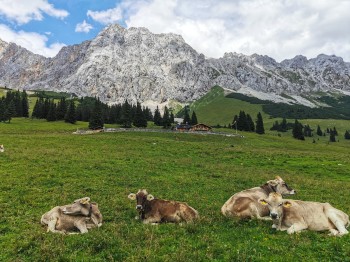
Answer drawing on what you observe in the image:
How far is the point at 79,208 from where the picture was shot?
14148mm

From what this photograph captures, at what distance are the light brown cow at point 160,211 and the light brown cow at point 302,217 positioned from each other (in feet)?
12.0

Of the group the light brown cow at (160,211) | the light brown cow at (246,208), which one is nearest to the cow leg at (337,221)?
the light brown cow at (246,208)

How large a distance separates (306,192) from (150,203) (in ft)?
47.0

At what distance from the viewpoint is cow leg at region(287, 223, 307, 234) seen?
530 inches

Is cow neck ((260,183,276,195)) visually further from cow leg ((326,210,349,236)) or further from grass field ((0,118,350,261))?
cow leg ((326,210,349,236))

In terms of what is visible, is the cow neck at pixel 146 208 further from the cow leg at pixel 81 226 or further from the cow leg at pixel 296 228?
the cow leg at pixel 296 228

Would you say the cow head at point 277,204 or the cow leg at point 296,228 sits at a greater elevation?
the cow head at point 277,204

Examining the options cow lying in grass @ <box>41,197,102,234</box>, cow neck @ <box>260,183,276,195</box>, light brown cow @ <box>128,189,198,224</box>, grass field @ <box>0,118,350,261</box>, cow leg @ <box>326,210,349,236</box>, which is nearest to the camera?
grass field @ <box>0,118,350,261</box>

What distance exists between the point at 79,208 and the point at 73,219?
0.51 metres

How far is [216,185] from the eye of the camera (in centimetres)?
2555

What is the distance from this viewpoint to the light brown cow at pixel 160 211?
15.1 m

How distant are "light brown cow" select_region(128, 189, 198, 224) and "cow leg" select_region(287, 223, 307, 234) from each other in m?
4.17

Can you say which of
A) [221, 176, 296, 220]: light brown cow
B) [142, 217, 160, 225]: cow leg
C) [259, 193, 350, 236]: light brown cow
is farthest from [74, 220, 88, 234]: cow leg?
[259, 193, 350, 236]: light brown cow

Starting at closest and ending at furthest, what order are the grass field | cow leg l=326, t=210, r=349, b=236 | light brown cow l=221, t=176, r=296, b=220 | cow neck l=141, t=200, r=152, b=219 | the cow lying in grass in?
1. the grass field
2. cow leg l=326, t=210, r=349, b=236
3. the cow lying in grass
4. cow neck l=141, t=200, r=152, b=219
5. light brown cow l=221, t=176, r=296, b=220
